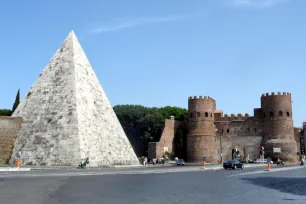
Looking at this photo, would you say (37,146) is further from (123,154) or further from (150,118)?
(150,118)

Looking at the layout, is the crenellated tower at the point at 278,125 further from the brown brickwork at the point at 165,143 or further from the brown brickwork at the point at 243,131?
the brown brickwork at the point at 165,143

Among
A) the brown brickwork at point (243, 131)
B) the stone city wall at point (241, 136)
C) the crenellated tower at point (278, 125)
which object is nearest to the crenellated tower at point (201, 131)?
the brown brickwork at point (243, 131)

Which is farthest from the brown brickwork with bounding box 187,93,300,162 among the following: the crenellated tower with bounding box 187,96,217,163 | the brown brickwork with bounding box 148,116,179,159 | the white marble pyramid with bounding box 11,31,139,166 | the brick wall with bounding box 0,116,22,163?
→ the brick wall with bounding box 0,116,22,163

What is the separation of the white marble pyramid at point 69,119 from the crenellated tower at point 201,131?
2600cm

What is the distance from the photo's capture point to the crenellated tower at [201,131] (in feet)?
182

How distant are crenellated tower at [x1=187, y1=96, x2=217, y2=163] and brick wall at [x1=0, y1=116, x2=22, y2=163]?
31816 millimetres

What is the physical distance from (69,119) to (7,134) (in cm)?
503

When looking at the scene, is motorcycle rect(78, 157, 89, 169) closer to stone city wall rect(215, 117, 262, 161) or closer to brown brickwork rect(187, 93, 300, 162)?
brown brickwork rect(187, 93, 300, 162)

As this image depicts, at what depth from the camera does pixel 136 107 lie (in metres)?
65.2

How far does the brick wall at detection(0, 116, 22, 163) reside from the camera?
2697 cm

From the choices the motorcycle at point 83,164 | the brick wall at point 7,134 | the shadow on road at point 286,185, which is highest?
the brick wall at point 7,134

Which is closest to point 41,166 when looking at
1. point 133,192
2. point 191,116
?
point 133,192

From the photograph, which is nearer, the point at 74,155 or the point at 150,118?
the point at 74,155

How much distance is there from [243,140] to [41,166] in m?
39.0
